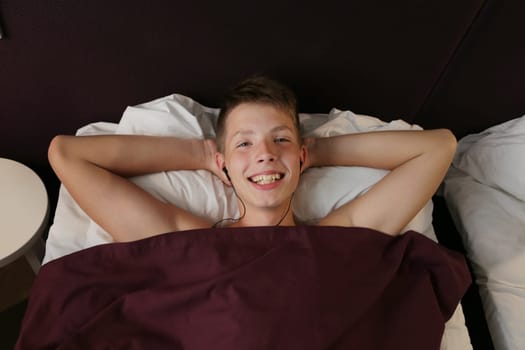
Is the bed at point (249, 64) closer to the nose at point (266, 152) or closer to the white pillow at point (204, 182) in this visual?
the white pillow at point (204, 182)

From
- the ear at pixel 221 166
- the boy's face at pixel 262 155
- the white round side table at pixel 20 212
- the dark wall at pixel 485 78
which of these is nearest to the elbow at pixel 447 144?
the dark wall at pixel 485 78

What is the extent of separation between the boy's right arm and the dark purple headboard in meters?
0.23

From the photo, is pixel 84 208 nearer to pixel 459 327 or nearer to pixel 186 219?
pixel 186 219

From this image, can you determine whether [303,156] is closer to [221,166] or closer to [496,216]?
[221,166]

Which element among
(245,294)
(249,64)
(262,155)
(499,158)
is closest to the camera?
(245,294)

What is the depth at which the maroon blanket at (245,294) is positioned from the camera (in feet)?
2.78

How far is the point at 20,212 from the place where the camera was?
3.77 ft

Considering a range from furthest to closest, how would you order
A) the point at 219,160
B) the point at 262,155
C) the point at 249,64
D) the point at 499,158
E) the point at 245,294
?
1. the point at 499,158
2. the point at 249,64
3. the point at 219,160
4. the point at 262,155
5. the point at 245,294

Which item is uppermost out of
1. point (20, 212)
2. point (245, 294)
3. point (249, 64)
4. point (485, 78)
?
point (485, 78)

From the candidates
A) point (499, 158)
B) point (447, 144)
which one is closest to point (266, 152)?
point (447, 144)

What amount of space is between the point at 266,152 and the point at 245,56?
362 millimetres

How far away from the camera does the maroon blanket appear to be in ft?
2.78

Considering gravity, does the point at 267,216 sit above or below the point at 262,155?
below

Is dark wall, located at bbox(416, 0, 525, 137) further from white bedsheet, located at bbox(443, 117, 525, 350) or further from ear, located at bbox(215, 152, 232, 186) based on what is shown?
ear, located at bbox(215, 152, 232, 186)
